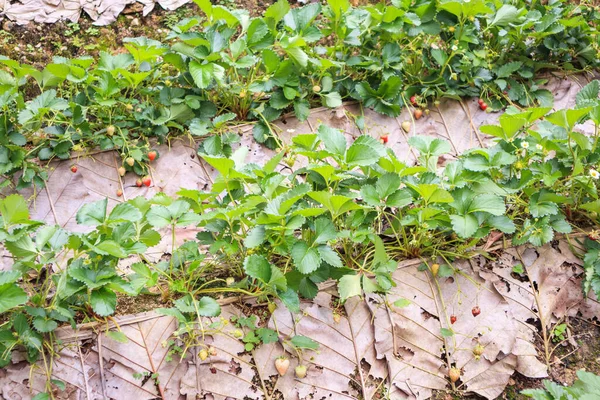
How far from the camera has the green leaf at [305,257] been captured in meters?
2.30

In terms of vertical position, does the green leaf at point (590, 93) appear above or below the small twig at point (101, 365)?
above

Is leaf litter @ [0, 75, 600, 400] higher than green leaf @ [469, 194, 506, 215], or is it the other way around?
green leaf @ [469, 194, 506, 215]

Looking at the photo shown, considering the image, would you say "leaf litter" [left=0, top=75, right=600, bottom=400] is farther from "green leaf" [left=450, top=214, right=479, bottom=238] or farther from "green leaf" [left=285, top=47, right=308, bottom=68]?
"green leaf" [left=285, top=47, right=308, bottom=68]

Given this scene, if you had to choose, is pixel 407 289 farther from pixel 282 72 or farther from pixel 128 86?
pixel 128 86

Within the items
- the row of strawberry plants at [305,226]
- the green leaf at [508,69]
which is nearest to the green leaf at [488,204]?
the row of strawberry plants at [305,226]

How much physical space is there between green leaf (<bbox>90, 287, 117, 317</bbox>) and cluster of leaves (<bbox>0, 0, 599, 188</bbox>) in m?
0.94

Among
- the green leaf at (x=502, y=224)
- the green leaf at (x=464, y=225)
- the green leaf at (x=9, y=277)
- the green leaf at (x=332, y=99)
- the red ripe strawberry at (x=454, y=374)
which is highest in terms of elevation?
the green leaf at (x=9, y=277)

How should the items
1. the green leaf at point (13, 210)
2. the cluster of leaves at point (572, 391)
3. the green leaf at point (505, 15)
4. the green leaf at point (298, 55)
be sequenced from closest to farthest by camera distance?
the cluster of leaves at point (572, 391)
the green leaf at point (13, 210)
the green leaf at point (298, 55)
the green leaf at point (505, 15)

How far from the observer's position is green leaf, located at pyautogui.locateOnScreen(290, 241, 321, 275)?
7.55 feet

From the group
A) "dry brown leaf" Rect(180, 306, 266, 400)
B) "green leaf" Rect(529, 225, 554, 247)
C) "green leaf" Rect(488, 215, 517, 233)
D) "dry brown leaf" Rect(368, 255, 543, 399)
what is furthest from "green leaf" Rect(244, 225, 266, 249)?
"green leaf" Rect(529, 225, 554, 247)

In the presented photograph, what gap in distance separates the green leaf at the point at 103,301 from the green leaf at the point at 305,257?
2.31 feet

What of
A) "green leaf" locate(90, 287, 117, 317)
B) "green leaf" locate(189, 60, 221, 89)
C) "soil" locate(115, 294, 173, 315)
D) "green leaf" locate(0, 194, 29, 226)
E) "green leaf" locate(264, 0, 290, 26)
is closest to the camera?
"green leaf" locate(90, 287, 117, 317)

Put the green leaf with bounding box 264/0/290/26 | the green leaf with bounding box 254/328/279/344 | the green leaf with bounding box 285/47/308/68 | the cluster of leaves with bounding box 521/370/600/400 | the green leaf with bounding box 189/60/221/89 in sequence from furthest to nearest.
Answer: the green leaf with bounding box 264/0/290/26
the green leaf with bounding box 285/47/308/68
the green leaf with bounding box 189/60/221/89
the green leaf with bounding box 254/328/279/344
the cluster of leaves with bounding box 521/370/600/400

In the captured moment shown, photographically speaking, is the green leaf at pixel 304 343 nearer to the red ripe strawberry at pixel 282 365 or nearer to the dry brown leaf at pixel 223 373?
the red ripe strawberry at pixel 282 365
